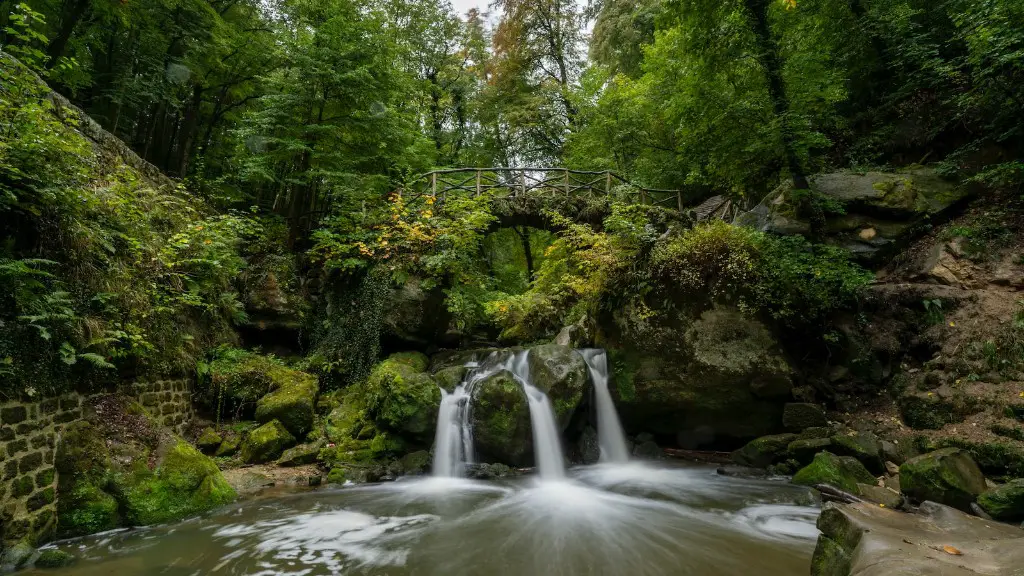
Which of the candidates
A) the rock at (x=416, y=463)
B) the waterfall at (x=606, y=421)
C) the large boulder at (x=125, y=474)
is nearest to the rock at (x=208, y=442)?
the large boulder at (x=125, y=474)

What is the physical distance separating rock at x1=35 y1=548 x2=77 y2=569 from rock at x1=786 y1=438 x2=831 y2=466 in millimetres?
8847

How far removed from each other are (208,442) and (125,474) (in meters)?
1.97

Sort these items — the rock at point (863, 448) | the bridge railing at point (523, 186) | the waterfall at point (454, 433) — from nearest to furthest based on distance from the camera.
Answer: the rock at point (863, 448)
the waterfall at point (454, 433)
the bridge railing at point (523, 186)

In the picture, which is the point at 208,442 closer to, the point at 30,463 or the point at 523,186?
the point at 30,463

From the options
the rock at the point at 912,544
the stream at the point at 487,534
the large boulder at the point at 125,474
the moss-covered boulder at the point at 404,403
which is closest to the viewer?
the rock at the point at 912,544

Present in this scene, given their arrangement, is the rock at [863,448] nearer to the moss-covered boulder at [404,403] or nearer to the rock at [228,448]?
the moss-covered boulder at [404,403]

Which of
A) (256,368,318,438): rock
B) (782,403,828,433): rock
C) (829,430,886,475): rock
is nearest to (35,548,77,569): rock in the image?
(256,368,318,438): rock

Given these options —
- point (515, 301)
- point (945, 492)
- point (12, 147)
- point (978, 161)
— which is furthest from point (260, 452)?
point (978, 161)

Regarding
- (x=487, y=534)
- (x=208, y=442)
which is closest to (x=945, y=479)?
(x=487, y=534)

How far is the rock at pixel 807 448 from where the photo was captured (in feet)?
21.0

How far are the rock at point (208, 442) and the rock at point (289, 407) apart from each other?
0.66 m

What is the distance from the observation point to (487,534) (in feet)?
15.6

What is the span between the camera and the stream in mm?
3906

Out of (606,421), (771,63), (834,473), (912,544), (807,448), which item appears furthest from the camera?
(606,421)
